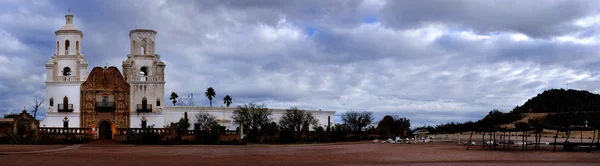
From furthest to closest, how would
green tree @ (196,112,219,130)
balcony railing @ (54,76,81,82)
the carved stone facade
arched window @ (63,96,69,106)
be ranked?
1. green tree @ (196,112,219,130)
2. the carved stone facade
3. balcony railing @ (54,76,81,82)
4. arched window @ (63,96,69,106)

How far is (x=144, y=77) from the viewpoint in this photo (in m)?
69.6

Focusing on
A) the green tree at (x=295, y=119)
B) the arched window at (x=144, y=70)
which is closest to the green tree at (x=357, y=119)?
the green tree at (x=295, y=119)

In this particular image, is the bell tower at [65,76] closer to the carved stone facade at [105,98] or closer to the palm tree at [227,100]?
the carved stone facade at [105,98]

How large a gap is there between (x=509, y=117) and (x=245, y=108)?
4154 centimetres

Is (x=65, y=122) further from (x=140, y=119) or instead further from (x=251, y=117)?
(x=251, y=117)

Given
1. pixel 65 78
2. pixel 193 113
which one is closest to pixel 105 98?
pixel 65 78

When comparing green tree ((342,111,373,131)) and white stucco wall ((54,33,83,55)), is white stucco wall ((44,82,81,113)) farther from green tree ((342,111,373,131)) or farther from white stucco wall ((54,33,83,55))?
green tree ((342,111,373,131))

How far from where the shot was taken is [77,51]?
69188mm

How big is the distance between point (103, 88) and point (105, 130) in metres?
4.54

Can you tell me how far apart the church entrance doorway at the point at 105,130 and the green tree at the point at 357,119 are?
34.2 metres

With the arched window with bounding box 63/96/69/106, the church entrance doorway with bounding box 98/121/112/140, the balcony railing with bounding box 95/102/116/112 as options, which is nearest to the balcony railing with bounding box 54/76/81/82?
the arched window with bounding box 63/96/69/106

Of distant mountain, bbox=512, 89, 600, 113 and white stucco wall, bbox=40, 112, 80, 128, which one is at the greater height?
distant mountain, bbox=512, 89, 600, 113

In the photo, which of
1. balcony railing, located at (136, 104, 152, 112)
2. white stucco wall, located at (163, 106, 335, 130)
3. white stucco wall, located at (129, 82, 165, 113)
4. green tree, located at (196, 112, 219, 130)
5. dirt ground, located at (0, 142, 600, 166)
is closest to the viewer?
dirt ground, located at (0, 142, 600, 166)

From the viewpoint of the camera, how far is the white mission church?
67062mm
